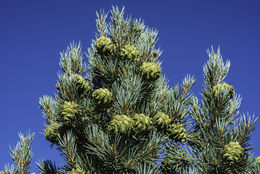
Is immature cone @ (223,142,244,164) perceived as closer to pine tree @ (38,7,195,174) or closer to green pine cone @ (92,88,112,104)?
pine tree @ (38,7,195,174)

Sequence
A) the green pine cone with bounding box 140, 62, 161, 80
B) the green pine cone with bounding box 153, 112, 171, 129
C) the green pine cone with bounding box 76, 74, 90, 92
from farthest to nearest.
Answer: the green pine cone with bounding box 76, 74, 90, 92 → the green pine cone with bounding box 140, 62, 161, 80 → the green pine cone with bounding box 153, 112, 171, 129

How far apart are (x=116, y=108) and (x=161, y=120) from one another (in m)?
0.49

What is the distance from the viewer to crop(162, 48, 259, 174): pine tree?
2717mm

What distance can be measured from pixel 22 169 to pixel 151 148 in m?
1.37

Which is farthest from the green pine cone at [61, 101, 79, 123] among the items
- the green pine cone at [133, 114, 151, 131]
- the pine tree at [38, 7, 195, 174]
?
the green pine cone at [133, 114, 151, 131]

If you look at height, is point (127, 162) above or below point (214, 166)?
above

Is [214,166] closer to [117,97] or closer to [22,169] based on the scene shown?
[117,97]

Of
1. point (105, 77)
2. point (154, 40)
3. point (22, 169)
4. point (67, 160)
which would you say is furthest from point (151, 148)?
point (154, 40)

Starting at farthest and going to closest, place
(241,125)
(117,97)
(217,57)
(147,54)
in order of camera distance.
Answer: (147,54)
(217,57)
(117,97)
(241,125)

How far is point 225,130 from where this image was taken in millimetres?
2811

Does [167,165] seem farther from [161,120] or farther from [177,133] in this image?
[161,120]

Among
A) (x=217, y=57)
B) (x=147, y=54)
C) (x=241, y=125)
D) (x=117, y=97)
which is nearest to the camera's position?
(x=241, y=125)

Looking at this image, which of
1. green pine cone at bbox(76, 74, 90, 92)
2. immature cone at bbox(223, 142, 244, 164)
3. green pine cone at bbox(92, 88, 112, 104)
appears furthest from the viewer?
green pine cone at bbox(76, 74, 90, 92)

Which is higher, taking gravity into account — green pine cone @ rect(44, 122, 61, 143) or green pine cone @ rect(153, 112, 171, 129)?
green pine cone @ rect(44, 122, 61, 143)
